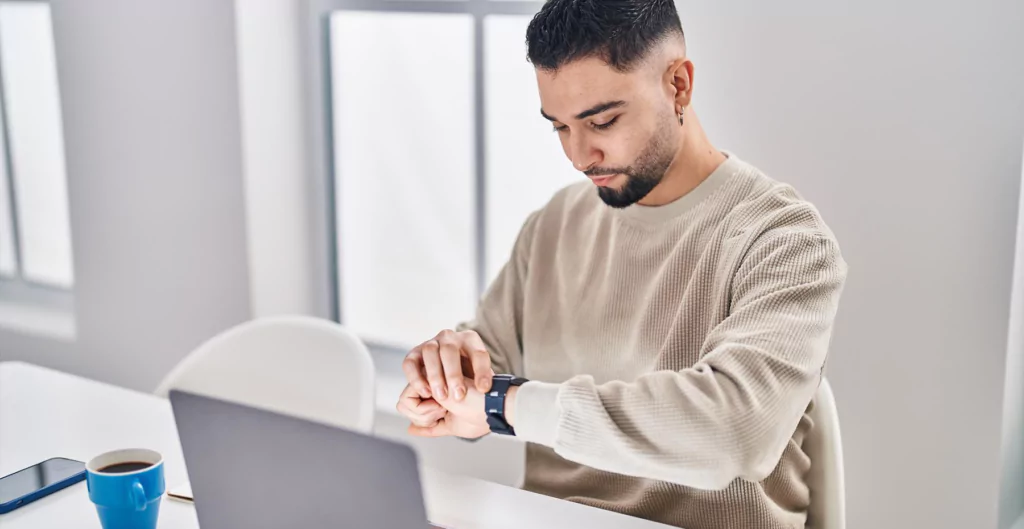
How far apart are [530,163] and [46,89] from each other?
195 centimetres

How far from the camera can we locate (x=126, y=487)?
3.66 feet

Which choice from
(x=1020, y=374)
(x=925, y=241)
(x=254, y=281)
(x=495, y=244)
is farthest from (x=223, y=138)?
(x=1020, y=374)

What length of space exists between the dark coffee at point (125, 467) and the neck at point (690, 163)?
782mm

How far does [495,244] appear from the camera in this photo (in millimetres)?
2494

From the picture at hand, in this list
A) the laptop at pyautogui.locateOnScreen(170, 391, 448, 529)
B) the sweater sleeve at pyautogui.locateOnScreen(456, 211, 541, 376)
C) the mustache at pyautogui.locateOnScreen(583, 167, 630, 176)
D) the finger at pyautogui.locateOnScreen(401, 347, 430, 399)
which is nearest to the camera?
the laptop at pyautogui.locateOnScreen(170, 391, 448, 529)

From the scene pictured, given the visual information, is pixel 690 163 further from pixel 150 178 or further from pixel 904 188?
pixel 150 178

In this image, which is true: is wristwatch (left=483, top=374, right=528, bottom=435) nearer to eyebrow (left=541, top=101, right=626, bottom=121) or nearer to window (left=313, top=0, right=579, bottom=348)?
eyebrow (left=541, top=101, right=626, bottom=121)

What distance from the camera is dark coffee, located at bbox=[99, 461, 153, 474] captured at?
116cm

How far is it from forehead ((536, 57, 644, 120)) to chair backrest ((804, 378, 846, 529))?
1.53 feet

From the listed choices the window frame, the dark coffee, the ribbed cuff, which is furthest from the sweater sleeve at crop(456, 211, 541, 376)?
the window frame

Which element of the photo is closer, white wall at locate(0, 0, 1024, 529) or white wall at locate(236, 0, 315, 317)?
white wall at locate(0, 0, 1024, 529)

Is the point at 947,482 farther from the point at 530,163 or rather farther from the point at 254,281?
the point at 254,281

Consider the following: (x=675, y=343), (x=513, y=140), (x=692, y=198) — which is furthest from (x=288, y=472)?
(x=513, y=140)

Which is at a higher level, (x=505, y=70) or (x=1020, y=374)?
(x=505, y=70)
